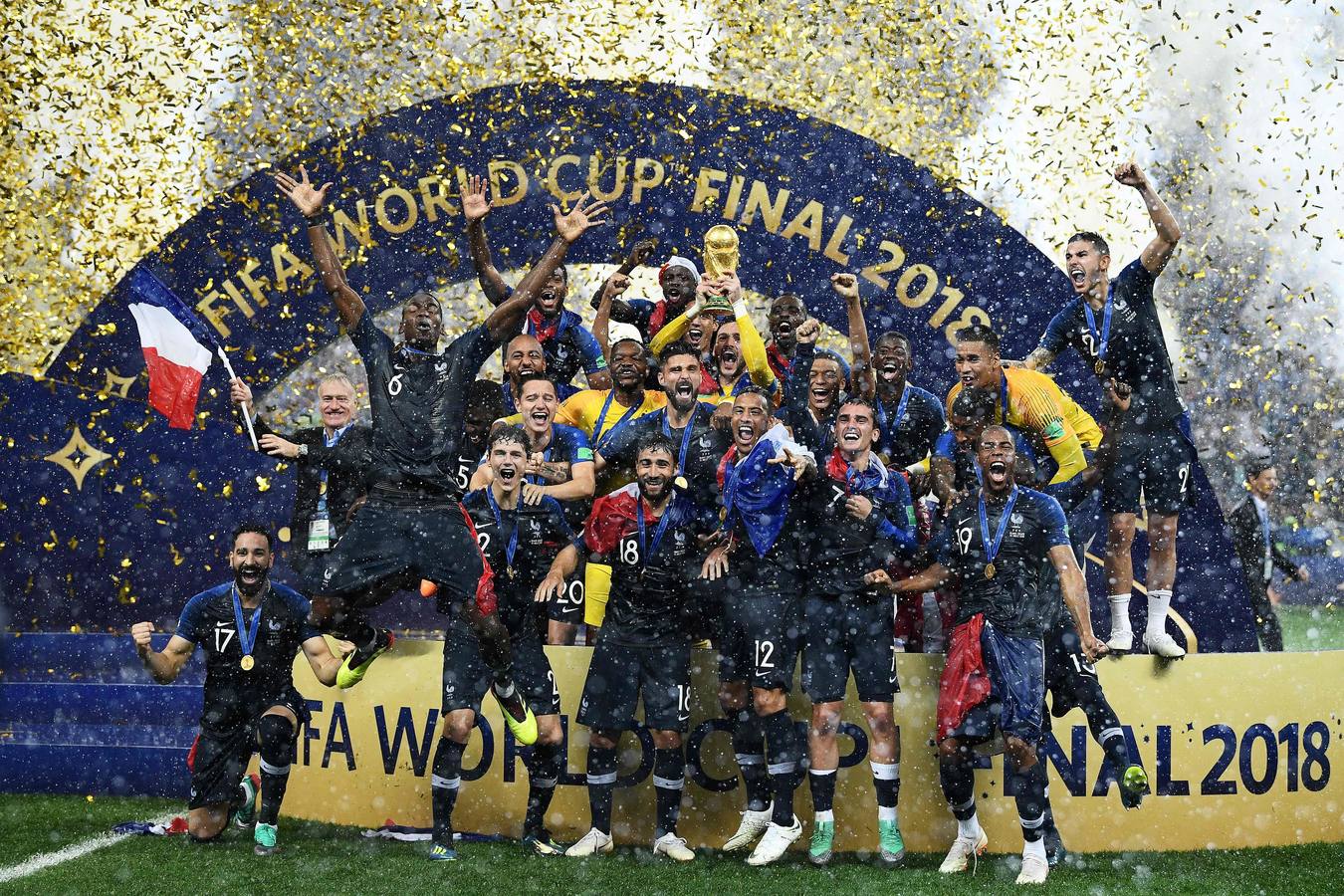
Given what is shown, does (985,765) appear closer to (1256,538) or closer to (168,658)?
(168,658)

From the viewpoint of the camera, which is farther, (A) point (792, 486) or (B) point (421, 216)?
(B) point (421, 216)

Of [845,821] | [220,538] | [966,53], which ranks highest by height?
[966,53]

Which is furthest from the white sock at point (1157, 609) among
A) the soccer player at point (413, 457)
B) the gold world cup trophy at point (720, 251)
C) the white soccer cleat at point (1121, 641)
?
the soccer player at point (413, 457)

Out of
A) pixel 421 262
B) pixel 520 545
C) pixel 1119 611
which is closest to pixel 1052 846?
pixel 1119 611

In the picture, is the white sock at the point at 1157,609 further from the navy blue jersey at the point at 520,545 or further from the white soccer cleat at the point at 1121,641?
the navy blue jersey at the point at 520,545

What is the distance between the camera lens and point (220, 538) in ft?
29.8

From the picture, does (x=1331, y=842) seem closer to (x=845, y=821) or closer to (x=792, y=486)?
(x=845, y=821)

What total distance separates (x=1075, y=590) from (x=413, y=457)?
2844 millimetres

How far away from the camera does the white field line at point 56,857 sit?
6.24 m

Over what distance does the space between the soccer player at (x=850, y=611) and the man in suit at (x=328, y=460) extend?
2.31 metres

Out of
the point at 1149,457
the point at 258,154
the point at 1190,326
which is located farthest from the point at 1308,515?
the point at 258,154

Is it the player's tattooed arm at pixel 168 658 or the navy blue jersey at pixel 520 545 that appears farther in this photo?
the navy blue jersey at pixel 520 545

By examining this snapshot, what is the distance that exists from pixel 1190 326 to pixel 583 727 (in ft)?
47.6

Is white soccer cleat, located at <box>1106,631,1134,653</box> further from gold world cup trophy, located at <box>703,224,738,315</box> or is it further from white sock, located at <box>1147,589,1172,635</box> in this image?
gold world cup trophy, located at <box>703,224,738,315</box>
